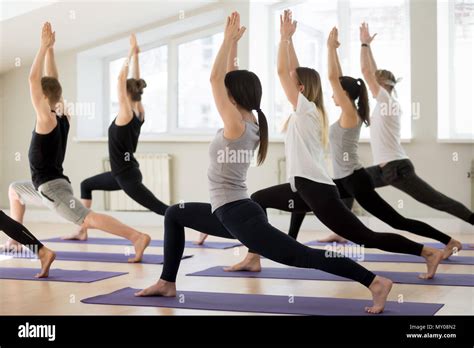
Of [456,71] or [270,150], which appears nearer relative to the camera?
[456,71]

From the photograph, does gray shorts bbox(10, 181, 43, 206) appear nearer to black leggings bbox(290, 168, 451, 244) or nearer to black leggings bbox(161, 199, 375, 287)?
black leggings bbox(290, 168, 451, 244)

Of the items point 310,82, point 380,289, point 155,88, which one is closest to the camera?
point 380,289

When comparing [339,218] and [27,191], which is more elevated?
[27,191]

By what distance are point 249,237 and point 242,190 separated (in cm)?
22

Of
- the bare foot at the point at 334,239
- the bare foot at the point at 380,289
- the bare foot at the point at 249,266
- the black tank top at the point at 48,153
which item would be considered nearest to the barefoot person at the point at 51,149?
the black tank top at the point at 48,153

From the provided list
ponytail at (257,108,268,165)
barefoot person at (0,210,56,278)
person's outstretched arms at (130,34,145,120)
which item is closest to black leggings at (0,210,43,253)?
barefoot person at (0,210,56,278)

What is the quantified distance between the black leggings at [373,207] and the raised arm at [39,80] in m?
1.61

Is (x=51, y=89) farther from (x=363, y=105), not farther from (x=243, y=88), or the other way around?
(x=363, y=105)

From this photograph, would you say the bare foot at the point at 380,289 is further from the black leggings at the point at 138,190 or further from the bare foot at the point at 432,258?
the black leggings at the point at 138,190

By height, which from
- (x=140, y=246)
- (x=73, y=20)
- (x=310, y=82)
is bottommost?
(x=140, y=246)

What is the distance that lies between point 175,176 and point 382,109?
3563 mm

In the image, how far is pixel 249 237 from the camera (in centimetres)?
328

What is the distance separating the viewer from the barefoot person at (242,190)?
318 cm

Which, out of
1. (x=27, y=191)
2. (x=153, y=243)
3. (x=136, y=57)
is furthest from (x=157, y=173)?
(x=27, y=191)
